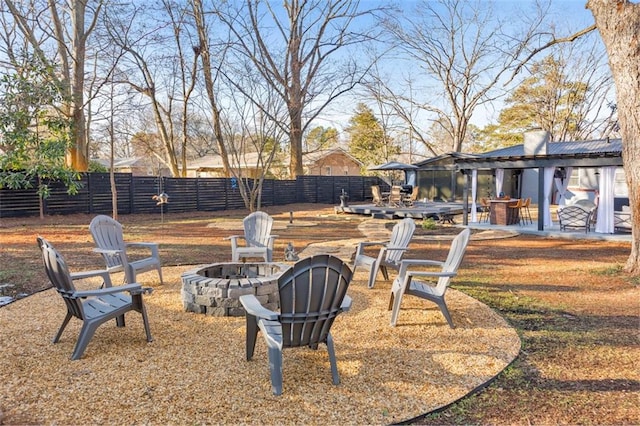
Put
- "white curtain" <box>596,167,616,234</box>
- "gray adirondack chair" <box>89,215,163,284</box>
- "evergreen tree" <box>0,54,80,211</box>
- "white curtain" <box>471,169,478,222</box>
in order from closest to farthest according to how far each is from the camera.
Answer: "gray adirondack chair" <box>89,215,163,284</box>
"evergreen tree" <box>0,54,80,211</box>
"white curtain" <box>596,167,616,234</box>
"white curtain" <box>471,169,478,222</box>

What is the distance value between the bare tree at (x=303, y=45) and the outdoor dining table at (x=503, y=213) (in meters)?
5.63

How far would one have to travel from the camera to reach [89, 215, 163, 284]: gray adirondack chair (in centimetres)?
477

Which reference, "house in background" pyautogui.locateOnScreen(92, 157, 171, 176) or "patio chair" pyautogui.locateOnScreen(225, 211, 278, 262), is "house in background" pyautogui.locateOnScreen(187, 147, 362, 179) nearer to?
"house in background" pyautogui.locateOnScreen(92, 157, 171, 176)

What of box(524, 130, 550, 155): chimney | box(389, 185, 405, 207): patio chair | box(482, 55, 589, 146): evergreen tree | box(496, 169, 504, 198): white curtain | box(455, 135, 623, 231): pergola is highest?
box(482, 55, 589, 146): evergreen tree

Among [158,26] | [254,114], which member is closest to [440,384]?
[254,114]

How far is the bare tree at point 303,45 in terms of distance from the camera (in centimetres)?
1314

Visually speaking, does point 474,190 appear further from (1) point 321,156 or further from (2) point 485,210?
(1) point 321,156

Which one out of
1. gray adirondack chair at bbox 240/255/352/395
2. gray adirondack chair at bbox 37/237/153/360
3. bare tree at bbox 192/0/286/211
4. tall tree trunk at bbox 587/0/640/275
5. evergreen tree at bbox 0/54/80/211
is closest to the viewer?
gray adirondack chair at bbox 240/255/352/395

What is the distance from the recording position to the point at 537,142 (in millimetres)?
12836

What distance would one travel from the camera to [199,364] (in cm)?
306

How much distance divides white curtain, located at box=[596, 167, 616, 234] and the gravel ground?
7.88 m

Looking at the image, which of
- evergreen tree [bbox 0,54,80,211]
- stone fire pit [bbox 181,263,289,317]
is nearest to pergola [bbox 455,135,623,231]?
stone fire pit [bbox 181,263,289,317]

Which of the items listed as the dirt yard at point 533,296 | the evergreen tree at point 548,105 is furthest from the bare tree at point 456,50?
the dirt yard at point 533,296

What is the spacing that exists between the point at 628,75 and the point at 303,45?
1335 cm
